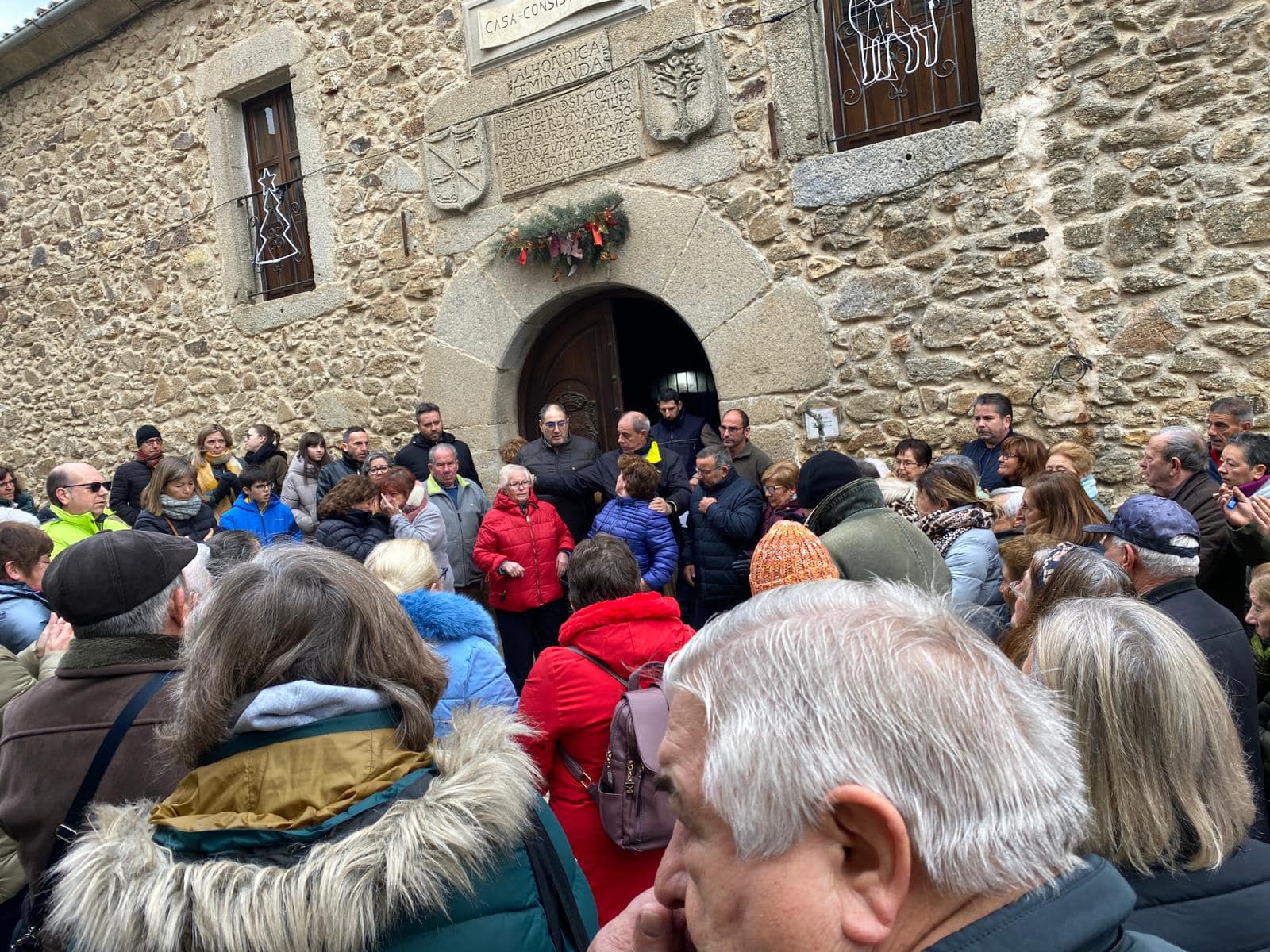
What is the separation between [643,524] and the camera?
526cm

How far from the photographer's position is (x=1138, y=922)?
4.42 feet

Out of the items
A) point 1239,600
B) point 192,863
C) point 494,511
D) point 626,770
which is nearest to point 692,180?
point 494,511

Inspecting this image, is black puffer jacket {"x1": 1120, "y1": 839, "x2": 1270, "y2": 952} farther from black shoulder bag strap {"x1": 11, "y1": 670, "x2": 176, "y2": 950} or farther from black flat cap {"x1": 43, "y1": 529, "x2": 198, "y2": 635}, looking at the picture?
black flat cap {"x1": 43, "y1": 529, "x2": 198, "y2": 635}

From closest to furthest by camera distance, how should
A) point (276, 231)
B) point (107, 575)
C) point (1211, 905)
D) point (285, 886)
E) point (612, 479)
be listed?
point (285, 886), point (1211, 905), point (107, 575), point (612, 479), point (276, 231)

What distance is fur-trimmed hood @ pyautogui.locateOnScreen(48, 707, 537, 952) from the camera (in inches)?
48.3

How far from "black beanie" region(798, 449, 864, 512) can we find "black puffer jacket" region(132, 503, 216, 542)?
3.72 meters

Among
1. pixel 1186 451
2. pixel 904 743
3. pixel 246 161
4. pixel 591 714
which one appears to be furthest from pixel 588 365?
pixel 904 743

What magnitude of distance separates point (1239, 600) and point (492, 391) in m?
4.91

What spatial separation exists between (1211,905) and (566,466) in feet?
17.1

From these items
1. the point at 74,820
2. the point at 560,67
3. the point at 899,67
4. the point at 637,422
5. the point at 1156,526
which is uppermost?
the point at 560,67


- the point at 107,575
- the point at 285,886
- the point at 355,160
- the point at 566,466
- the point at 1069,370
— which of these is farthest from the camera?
the point at 355,160

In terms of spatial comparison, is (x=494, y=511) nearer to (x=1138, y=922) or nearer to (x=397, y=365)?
(x=397, y=365)

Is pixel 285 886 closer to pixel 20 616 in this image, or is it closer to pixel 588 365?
pixel 20 616

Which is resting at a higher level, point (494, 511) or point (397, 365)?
point (397, 365)
